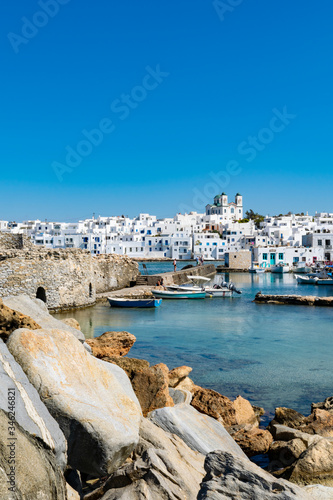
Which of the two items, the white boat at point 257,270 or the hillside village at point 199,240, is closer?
the white boat at point 257,270

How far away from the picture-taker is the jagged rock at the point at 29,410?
12.8 ft

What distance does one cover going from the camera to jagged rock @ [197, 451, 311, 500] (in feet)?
12.0

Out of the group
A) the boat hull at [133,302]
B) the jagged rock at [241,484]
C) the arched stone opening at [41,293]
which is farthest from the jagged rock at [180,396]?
the boat hull at [133,302]

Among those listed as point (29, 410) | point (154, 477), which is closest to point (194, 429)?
point (154, 477)

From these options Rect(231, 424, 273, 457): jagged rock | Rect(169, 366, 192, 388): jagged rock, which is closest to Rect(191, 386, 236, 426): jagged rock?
Rect(231, 424, 273, 457): jagged rock

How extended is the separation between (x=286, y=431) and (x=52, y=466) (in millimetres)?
3981

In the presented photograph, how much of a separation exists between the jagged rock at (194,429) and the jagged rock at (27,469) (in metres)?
1.73

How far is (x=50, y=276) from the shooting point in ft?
62.1

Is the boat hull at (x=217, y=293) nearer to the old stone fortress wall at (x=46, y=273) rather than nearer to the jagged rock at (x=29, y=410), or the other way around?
the old stone fortress wall at (x=46, y=273)

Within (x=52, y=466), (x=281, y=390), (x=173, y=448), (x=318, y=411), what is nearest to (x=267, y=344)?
(x=281, y=390)

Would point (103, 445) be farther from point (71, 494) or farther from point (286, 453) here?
point (286, 453)

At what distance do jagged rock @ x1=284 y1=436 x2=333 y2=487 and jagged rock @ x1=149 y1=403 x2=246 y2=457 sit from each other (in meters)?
0.73

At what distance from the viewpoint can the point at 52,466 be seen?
12.5 feet

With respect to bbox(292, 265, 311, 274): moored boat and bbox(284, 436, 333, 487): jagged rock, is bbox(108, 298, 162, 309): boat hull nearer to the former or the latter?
bbox(284, 436, 333, 487): jagged rock
